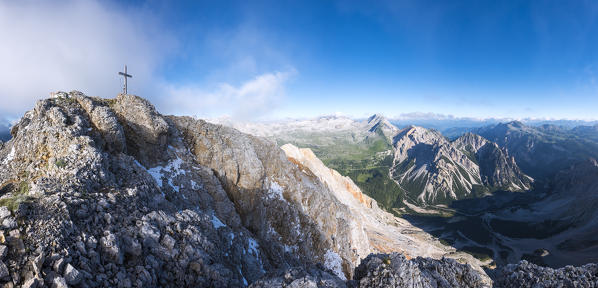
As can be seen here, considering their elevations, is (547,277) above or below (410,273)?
below

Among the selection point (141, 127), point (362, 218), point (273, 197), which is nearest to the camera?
point (141, 127)

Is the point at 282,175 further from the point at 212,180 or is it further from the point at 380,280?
the point at 380,280

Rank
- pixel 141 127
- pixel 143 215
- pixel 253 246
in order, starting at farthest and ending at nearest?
pixel 141 127, pixel 253 246, pixel 143 215

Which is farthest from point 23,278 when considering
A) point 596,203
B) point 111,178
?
point 596,203

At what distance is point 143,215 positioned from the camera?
16156 mm

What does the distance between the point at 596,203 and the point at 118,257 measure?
27546 centimetres

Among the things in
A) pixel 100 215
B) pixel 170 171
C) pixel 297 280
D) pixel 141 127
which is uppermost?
pixel 141 127

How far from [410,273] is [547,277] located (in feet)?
35.1

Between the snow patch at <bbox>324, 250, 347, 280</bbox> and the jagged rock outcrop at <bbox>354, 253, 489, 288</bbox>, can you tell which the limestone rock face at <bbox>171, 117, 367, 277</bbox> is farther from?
the jagged rock outcrop at <bbox>354, 253, 489, 288</bbox>

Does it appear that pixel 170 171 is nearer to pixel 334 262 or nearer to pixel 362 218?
pixel 334 262

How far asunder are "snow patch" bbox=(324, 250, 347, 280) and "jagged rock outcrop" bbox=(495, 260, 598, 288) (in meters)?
25.5

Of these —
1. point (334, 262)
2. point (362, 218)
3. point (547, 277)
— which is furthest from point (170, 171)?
point (362, 218)

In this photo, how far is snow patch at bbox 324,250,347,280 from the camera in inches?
1495

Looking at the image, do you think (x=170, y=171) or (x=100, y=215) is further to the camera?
(x=170, y=171)
